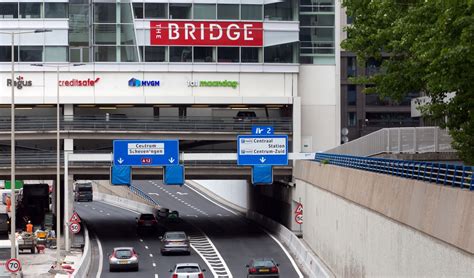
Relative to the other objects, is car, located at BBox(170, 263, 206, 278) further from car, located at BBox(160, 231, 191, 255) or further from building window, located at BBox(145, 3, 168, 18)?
building window, located at BBox(145, 3, 168, 18)

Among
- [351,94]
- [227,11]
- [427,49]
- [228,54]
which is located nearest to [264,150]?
[228,54]

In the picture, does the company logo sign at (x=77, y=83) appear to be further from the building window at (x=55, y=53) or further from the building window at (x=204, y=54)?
the building window at (x=204, y=54)

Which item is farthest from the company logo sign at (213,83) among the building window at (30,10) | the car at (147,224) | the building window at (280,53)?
the building window at (30,10)

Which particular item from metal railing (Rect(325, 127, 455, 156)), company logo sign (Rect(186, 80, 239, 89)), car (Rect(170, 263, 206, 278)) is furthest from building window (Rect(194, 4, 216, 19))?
car (Rect(170, 263, 206, 278))

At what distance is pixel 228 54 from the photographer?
7488 cm

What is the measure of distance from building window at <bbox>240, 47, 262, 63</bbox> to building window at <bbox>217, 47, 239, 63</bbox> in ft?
1.44

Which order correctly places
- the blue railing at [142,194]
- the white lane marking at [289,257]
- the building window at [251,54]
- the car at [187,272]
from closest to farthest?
the car at [187,272] → the white lane marking at [289,257] → the building window at [251,54] → the blue railing at [142,194]

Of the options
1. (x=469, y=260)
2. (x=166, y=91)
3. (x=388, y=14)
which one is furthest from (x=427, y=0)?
(x=166, y=91)

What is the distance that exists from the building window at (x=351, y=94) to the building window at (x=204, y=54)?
55581 millimetres

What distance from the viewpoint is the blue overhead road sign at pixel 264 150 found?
66.1m

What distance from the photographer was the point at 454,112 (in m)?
39.0

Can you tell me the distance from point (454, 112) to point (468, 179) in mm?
8161

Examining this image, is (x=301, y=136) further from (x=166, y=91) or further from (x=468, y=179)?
(x=468, y=179)

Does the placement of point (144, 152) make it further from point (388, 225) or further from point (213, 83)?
point (388, 225)
